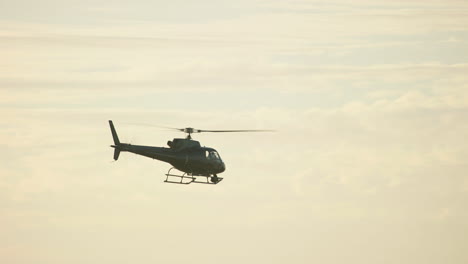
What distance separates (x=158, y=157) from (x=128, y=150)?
2387mm

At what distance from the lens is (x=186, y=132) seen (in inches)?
7067

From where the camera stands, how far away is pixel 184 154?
17588 cm

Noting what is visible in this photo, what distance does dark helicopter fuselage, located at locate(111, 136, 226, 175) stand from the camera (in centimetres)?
17500

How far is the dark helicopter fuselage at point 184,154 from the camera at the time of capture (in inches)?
6890

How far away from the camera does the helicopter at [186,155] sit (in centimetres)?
17488

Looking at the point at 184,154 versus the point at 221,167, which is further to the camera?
the point at 221,167

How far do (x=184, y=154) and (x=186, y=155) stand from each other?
211 mm

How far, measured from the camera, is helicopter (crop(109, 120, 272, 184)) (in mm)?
174875

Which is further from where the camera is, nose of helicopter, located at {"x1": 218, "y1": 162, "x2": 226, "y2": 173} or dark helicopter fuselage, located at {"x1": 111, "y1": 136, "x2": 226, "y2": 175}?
nose of helicopter, located at {"x1": 218, "y1": 162, "x2": 226, "y2": 173}

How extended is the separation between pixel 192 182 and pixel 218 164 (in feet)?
17.7

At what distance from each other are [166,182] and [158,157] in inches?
262

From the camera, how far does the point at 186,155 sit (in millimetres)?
176000

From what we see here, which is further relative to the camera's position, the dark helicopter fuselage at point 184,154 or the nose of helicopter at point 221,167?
the nose of helicopter at point 221,167

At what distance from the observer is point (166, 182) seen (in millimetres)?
169000
